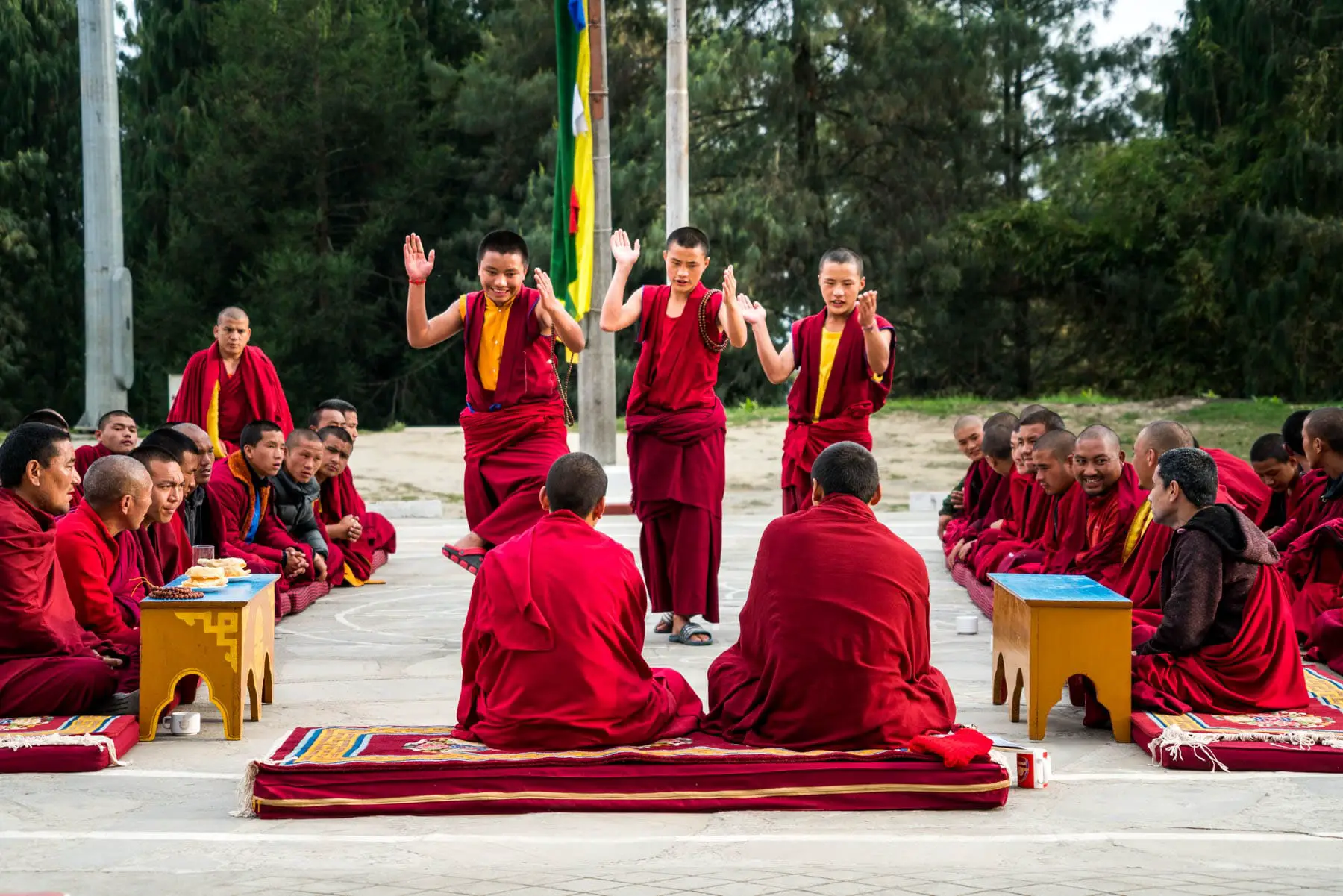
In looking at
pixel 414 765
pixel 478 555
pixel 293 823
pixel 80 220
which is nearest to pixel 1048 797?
pixel 414 765

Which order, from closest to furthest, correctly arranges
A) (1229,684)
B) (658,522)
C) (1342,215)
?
(1229,684), (658,522), (1342,215)

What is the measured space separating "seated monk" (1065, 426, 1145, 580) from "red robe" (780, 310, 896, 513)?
1.20 meters

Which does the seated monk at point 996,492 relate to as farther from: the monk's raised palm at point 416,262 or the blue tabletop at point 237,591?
the blue tabletop at point 237,591

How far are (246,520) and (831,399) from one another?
311 centimetres

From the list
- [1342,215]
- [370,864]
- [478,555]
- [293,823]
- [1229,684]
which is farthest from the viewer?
[1342,215]

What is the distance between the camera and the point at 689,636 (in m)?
7.55

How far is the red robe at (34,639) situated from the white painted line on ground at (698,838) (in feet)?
3.68

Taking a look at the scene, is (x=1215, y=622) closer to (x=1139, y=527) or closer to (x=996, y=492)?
(x=1139, y=527)

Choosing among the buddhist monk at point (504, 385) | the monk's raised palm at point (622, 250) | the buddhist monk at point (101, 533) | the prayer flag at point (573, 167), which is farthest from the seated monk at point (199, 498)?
the prayer flag at point (573, 167)

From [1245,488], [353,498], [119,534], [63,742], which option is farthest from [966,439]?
[63,742]

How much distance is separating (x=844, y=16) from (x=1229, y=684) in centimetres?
2163

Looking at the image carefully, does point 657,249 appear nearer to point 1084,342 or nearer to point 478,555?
point 1084,342

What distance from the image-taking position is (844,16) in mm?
25766

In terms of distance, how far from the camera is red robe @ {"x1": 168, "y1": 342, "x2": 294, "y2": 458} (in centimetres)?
1025
